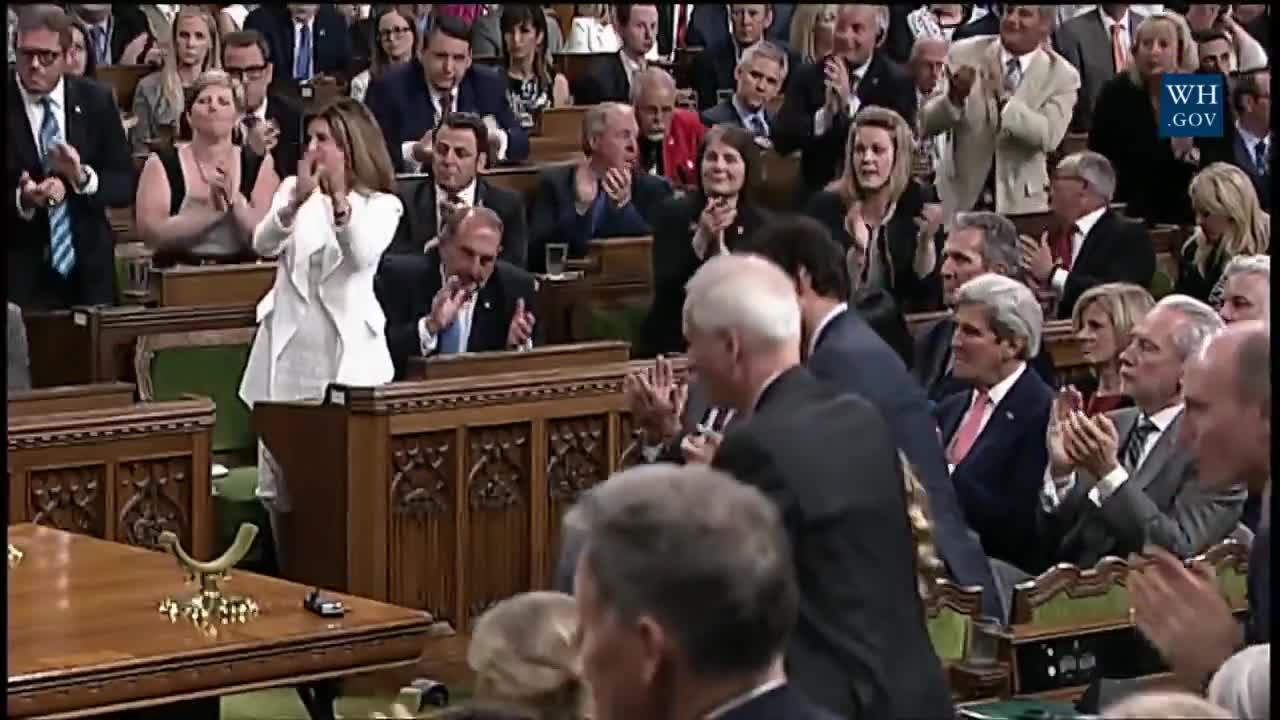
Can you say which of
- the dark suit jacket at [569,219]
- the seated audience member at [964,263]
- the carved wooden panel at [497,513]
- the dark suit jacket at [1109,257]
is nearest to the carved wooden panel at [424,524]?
the carved wooden panel at [497,513]

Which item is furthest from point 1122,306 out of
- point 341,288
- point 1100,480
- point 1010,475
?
point 341,288

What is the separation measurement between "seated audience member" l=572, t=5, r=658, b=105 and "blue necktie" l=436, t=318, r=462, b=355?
5.44m

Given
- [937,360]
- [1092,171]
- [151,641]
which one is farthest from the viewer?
[1092,171]

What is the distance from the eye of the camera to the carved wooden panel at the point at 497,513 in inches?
309

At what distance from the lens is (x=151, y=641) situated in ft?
18.7

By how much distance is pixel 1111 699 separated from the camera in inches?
198

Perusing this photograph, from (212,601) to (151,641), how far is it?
0.30 metres

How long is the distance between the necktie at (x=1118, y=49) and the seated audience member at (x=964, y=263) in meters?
5.31

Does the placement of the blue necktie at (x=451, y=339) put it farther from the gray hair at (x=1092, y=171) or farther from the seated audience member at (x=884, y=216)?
the gray hair at (x=1092, y=171)

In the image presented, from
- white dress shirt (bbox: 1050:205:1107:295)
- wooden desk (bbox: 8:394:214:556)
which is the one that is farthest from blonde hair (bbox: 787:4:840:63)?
wooden desk (bbox: 8:394:214:556)

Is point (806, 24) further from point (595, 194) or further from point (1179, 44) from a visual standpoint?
point (595, 194)

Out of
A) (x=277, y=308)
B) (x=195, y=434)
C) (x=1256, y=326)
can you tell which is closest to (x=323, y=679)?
(x=195, y=434)

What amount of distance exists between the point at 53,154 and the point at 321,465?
8.05 ft

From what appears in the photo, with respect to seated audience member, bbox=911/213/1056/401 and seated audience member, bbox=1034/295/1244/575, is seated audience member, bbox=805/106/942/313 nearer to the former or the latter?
seated audience member, bbox=911/213/1056/401
